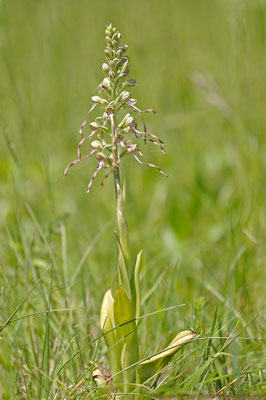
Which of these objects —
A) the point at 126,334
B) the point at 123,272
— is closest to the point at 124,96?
the point at 123,272

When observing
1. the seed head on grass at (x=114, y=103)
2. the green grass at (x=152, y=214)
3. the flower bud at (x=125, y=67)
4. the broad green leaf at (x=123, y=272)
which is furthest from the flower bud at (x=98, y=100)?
the green grass at (x=152, y=214)

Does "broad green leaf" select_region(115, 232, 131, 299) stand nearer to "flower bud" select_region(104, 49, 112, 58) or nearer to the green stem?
the green stem

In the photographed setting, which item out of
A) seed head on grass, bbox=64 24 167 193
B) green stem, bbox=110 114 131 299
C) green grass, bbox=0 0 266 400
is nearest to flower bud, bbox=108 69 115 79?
seed head on grass, bbox=64 24 167 193

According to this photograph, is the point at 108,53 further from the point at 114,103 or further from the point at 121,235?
the point at 121,235

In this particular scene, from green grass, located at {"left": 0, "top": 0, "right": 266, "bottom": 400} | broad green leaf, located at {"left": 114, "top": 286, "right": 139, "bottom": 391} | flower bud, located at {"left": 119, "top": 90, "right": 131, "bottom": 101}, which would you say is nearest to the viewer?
broad green leaf, located at {"left": 114, "top": 286, "right": 139, "bottom": 391}

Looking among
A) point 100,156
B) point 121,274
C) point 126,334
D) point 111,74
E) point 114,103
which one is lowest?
point 126,334

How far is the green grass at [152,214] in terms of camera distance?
6.82 feet

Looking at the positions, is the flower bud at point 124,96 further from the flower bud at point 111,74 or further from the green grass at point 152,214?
the green grass at point 152,214

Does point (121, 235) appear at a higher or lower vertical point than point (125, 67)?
lower

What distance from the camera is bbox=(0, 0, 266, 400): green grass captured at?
2.08 meters

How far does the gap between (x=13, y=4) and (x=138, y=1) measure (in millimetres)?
3935

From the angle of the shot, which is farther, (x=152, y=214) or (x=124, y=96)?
(x=152, y=214)

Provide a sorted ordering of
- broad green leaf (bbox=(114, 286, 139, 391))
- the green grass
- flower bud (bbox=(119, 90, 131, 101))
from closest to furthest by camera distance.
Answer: broad green leaf (bbox=(114, 286, 139, 391)) < flower bud (bbox=(119, 90, 131, 101)) < the green grass

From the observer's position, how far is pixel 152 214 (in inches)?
179
